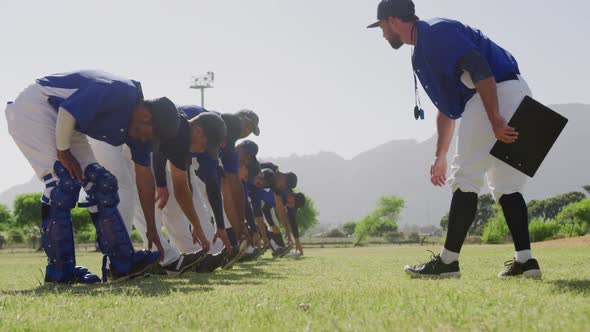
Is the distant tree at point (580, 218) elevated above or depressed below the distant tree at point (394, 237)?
above

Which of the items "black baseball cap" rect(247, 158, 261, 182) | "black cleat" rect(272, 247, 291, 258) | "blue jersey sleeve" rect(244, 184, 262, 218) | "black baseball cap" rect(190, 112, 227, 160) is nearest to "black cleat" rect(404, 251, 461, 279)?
"black baseball cap" rect(190, 112, 227, 160)

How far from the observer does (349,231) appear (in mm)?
168125

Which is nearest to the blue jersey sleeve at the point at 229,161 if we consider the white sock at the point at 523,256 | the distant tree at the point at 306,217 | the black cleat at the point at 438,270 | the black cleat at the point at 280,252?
the black cleat at the point at 438,270

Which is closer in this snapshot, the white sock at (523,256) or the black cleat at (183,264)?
the white sock at (523,256)

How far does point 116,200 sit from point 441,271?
9.04 feet

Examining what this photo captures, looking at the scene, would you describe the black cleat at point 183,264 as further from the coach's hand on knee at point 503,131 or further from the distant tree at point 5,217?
the distant tree at point 5,217

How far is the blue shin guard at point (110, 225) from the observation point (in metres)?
4.83

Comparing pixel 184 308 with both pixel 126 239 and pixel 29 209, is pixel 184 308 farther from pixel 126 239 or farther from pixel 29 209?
pixel 29 209

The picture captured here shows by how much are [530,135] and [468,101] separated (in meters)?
0.56

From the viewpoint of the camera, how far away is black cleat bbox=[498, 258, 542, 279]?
4.50m

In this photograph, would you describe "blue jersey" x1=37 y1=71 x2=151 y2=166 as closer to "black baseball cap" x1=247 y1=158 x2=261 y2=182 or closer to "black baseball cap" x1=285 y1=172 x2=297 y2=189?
"black baseball cap" x1=247 y1=158 x2=261 y2=182

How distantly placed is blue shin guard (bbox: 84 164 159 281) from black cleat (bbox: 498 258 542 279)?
3034 mm

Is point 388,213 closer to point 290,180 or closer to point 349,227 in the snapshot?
point 349,227

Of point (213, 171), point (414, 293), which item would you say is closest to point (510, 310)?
point (414, 293)
